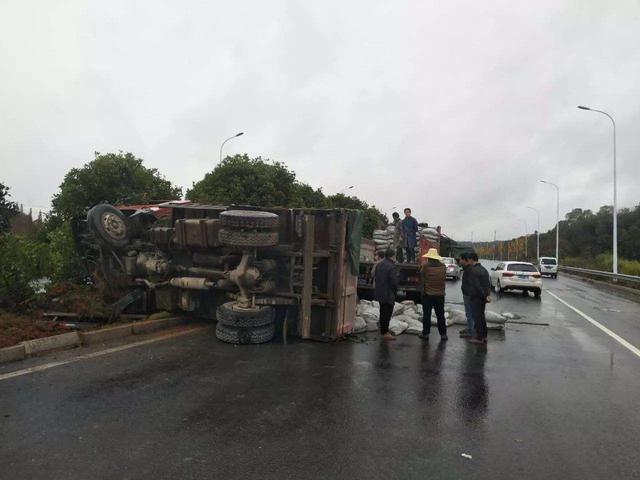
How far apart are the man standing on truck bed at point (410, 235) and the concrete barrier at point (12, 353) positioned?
31.2 ft

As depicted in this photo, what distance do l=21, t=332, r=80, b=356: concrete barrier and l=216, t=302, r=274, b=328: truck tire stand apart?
2091 mm

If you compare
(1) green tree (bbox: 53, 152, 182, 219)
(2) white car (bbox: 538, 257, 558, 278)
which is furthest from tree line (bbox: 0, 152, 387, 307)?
(2) white car (bbox: 538, 257, 558, 278)

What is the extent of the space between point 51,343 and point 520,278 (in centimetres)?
1755

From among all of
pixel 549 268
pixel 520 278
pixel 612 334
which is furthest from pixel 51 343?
pixel 549 268

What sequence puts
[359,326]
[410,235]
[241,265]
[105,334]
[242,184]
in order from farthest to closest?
1. [242,184]
2. [410,235]
3. [359,326]
4. [241,265]
5. [105,334]

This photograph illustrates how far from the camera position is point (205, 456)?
3.53 m

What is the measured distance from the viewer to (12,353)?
598 centimetres

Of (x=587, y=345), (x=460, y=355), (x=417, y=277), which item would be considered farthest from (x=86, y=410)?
(x=417, y=277)

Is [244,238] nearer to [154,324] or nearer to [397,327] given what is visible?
[154,324]

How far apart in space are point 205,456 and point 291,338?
442cm

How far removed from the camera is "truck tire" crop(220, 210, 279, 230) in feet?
23.3

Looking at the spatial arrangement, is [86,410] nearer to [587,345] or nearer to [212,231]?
[212,231]

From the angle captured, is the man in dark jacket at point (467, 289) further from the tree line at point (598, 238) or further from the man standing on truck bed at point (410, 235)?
the tree line at point (598, 238)

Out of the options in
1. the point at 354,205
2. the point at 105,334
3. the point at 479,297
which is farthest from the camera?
the point at 354,205
